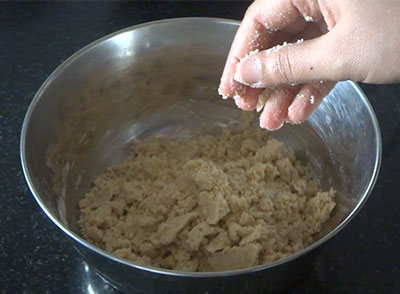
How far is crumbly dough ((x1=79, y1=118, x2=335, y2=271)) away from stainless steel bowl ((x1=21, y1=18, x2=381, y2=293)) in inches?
1.9

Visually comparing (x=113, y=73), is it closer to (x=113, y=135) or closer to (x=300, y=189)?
(x=113, y=135)

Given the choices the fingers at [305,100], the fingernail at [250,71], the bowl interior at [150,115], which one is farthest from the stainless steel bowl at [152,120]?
the fingernail at [250,71]

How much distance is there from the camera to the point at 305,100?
0.87m

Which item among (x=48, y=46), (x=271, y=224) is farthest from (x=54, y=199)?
(x=48, y=46)

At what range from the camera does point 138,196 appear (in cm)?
104

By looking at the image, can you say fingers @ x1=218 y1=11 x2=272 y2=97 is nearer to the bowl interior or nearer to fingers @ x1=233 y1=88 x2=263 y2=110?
fingers @ x1=233 y1=88 x2=263 y2=110

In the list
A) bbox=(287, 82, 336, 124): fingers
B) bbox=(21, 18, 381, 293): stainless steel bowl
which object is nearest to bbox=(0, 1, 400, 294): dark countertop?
bbox=(21, 18, 381, 293): stainless steel bowl

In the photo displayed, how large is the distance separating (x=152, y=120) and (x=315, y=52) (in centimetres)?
60

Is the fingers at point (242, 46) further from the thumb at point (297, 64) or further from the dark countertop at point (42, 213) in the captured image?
the dark countertop at point (42, 213)

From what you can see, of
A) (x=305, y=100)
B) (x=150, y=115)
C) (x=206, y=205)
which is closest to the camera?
(x=305, y=100)

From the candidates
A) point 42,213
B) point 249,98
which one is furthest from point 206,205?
point 42,213

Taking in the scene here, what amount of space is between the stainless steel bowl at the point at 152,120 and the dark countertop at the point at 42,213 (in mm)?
60

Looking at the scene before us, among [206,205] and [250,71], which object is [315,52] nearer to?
[250,71]

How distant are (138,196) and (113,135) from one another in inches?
8.8
